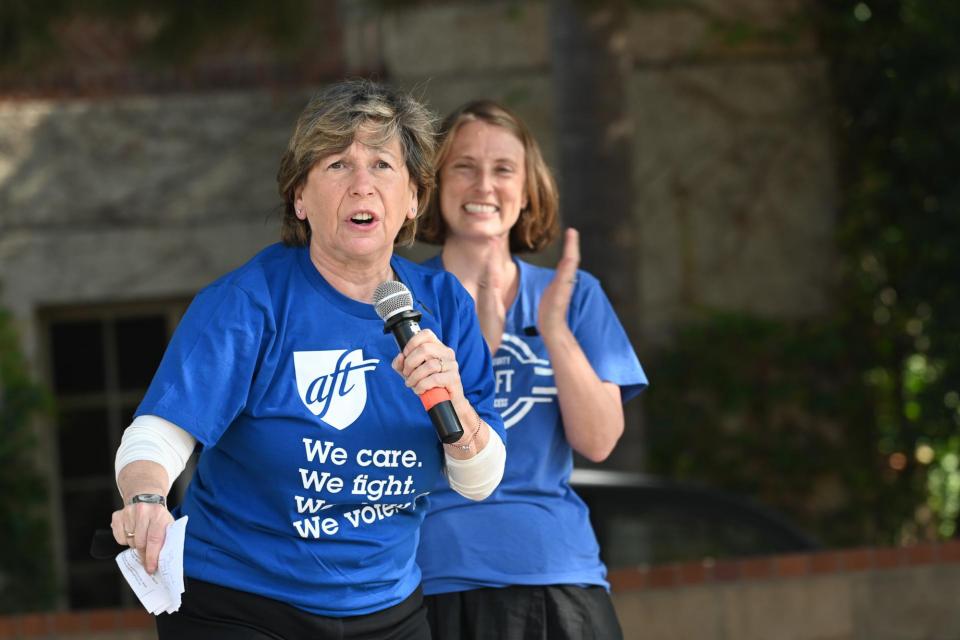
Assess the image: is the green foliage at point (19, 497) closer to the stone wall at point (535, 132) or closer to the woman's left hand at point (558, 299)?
the stone wall at point (535, 132)

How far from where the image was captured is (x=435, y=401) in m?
2.23

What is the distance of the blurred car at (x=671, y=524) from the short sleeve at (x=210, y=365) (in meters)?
2.68

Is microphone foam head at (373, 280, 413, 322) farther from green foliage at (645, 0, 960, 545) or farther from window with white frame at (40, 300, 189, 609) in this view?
window with white frame at (40, 300, 189, 609)

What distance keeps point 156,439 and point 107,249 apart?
5.91m

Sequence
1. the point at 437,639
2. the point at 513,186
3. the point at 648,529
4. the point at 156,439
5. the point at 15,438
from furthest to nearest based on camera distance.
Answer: the point at 15,438 → the point at 648,529 → the point at 513,186 → the point at 437,639 → the point at 156,439

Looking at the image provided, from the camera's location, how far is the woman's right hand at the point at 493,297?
2.90 metres

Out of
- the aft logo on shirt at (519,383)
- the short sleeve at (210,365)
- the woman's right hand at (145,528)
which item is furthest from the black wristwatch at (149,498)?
the aft logo on shirt at (519,383)

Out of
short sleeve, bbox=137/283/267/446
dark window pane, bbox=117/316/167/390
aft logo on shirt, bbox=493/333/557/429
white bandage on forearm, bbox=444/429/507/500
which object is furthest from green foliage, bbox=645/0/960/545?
short sleeve, bbox=137/283/267/446

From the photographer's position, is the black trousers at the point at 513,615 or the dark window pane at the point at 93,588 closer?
the black trousers at the point at 513,615

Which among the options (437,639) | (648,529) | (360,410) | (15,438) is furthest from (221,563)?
(15,438)

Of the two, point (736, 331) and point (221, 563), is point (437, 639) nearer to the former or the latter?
point (221, 563)

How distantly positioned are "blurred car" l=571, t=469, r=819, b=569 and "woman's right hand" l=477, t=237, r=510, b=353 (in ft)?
6.51

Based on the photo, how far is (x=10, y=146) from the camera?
781 cm

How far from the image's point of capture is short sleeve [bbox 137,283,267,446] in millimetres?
2252
